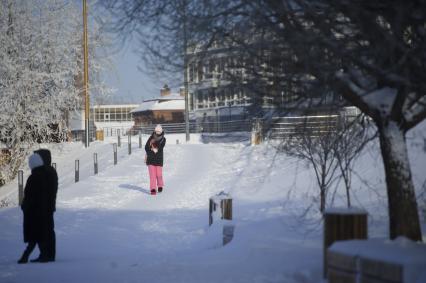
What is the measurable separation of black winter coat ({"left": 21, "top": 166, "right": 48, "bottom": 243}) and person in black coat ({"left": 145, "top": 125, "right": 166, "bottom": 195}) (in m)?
7.19

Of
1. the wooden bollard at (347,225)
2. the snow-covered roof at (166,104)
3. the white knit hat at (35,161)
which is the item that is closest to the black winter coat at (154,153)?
the white knit hat at (35,161)

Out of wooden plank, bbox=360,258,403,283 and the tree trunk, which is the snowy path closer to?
the tree trunk

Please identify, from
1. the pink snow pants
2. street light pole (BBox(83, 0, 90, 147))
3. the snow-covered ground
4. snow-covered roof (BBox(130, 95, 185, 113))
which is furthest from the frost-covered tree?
snow-covered roof (BBox(130, 95, 185, 113))

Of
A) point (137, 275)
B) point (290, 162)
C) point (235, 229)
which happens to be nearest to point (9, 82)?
point (290, 162)

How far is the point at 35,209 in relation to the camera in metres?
8.73

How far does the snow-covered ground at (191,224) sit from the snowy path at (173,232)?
0.02 m

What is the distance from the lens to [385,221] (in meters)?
9.65

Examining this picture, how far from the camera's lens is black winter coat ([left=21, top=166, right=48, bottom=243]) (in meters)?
8.70

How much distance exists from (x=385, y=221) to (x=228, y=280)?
13.2 feet

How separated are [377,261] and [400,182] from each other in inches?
71.5

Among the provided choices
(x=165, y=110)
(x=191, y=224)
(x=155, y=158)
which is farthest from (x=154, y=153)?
(x=165, y=110)

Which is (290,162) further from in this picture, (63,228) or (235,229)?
(235,229)

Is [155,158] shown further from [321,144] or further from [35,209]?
[35,209]

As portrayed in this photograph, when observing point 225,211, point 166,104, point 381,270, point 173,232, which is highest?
point 166,104
